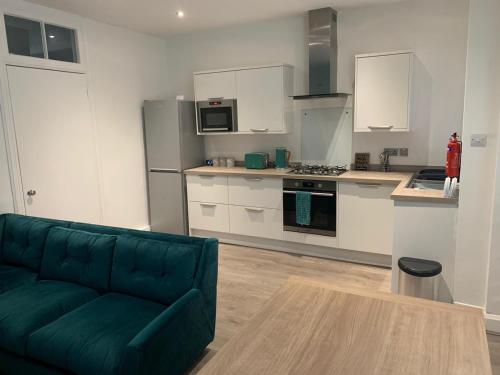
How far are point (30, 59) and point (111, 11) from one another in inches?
37.1

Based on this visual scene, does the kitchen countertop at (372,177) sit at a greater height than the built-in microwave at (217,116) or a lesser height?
lesser

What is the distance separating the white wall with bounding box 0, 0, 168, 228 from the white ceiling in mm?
201

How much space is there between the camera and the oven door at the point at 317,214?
13.2 feet

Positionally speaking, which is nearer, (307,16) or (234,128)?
(307,16)

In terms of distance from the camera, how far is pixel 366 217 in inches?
152

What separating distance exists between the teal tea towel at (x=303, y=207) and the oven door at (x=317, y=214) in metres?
0.04

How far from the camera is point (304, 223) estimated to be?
4.17m

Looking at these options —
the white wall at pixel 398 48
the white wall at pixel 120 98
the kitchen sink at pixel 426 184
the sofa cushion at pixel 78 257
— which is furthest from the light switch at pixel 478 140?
the white wall at pixel 120 98

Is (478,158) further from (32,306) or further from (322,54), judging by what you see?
(32,306)

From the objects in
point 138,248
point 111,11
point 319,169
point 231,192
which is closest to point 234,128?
point 231,192

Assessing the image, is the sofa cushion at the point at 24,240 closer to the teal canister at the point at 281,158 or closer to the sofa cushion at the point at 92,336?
the sofa cushion at the point at 92,336

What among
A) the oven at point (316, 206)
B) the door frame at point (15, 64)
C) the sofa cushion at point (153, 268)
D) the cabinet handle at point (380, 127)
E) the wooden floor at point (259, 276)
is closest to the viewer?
the sofa cushion at point (153, 268)

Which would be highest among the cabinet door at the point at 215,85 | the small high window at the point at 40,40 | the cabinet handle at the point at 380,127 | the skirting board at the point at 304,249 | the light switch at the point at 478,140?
the small high window at the point at 40,40

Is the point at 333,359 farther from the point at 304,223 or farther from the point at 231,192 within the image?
the point at 231,192
